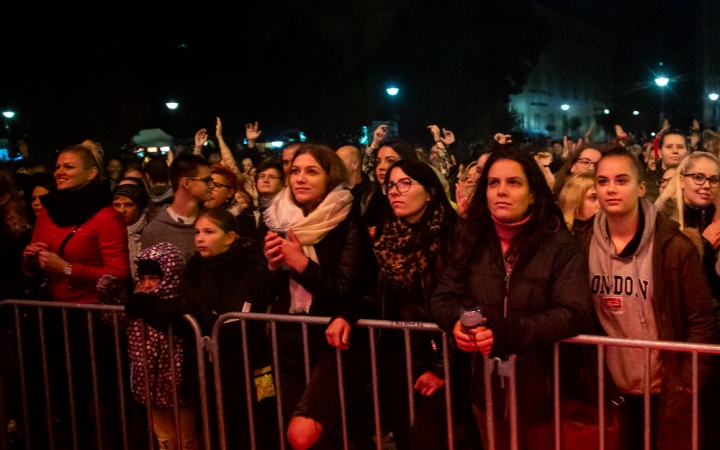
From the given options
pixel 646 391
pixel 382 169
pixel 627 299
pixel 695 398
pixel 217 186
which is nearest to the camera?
pixel 695 398

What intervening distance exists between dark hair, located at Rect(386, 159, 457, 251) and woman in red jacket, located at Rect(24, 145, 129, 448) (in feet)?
6.92

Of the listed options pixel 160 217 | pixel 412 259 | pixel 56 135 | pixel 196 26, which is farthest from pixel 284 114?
pixel 412 259

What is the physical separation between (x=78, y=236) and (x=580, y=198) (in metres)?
3.32

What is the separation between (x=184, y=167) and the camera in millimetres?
5176

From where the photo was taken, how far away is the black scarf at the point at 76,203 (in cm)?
470

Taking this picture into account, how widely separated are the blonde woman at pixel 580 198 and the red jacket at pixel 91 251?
296 cm

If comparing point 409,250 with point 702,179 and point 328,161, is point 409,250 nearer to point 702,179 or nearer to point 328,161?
point 328,161

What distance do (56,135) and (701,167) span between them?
65.7ft

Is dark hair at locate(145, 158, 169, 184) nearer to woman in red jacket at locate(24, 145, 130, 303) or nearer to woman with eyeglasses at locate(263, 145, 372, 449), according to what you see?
woman in red jacket at locate(24, 145, 130, 303)

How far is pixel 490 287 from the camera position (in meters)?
3.32

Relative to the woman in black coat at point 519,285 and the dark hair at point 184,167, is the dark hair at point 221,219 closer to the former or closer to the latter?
the dark hair at point 184,167

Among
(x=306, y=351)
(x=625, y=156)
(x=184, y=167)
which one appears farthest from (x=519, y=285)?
(x=184, y=167)

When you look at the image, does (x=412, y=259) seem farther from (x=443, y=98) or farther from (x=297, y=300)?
(x=443, y=98)

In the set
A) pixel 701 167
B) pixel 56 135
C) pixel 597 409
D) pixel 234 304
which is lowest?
pixel 597 409
